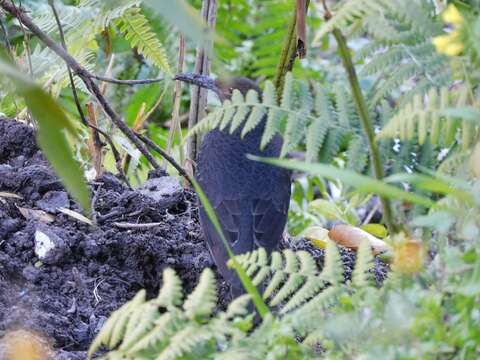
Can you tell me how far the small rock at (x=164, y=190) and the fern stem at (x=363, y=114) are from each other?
202 centimetres

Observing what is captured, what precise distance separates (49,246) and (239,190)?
1282 mm

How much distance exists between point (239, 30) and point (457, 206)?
5.71 m

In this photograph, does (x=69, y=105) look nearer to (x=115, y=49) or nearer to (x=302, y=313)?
(x=115, y=49)

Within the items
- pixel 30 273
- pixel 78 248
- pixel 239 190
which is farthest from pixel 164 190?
pixel 30 273

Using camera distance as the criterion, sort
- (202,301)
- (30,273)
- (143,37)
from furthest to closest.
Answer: (143,37)
(30,273)
(202,301)

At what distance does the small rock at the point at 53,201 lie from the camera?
4156 mm

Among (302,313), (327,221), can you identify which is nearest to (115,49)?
(327,221)

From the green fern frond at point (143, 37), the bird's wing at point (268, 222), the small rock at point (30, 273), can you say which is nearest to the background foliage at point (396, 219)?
the small rock at point (30, 273)

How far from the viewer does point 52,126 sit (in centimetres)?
217

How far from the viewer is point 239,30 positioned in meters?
7.93

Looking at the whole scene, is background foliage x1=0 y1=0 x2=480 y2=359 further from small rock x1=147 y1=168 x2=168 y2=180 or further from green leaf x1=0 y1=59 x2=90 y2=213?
small rock x1=147 y1=168 x2=168 y2=180

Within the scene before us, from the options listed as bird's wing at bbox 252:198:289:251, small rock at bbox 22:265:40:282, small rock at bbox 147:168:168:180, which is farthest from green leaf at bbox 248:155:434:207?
small rock at bbox 147:168:168:180

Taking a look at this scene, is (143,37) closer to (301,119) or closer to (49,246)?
(49,246)

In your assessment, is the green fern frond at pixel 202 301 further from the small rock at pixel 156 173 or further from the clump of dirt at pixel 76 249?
the small rock at pixel 156 173
